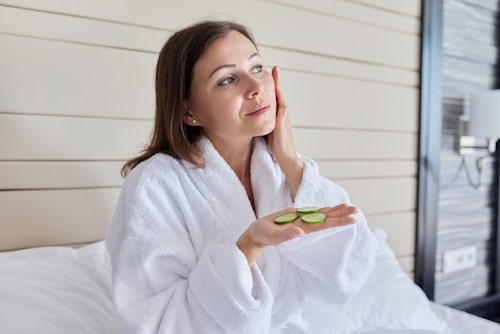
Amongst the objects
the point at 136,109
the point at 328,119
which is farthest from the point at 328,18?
the point at 136,109

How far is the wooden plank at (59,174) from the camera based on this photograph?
49.3 inches

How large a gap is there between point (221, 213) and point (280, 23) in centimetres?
93

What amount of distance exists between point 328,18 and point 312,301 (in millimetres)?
1111

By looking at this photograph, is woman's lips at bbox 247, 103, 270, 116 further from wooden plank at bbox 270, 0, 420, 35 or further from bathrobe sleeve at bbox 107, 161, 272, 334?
wooden plank at bbox 270, 0, 420, 35

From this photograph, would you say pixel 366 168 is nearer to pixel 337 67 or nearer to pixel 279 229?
pixel 337 67

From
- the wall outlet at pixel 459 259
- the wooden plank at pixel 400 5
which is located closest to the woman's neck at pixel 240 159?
the wooden plank at pixel 400 5

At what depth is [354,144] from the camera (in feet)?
6.28

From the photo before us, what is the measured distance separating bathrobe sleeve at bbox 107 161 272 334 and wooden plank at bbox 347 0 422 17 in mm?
1390

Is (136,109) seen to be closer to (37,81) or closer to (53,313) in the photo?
(37,81)

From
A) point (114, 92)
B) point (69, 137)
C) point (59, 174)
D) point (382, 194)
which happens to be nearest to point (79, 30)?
point (114, 92)

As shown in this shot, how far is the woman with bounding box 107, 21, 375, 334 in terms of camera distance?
0.89 m

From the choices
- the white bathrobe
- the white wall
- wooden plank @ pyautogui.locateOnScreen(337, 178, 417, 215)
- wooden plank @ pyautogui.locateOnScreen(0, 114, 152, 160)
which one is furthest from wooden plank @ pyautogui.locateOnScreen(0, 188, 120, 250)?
wooden plank @ pyautogui.locateOnScreen(337, 178, 417, 215)

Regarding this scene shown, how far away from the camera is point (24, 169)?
1.27 metres

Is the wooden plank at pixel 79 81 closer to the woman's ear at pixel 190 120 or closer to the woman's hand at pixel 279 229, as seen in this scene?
the woman's ear at pixel 190 120
